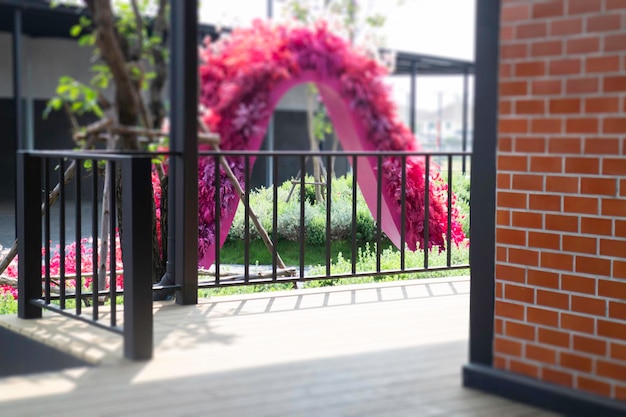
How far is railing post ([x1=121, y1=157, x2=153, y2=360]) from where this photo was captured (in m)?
3.13

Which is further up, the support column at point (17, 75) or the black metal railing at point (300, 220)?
the support column at point (17, 75)

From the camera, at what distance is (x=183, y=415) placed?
254 cm

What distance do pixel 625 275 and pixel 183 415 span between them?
1.34m

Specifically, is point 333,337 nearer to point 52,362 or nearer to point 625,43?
point 52,362

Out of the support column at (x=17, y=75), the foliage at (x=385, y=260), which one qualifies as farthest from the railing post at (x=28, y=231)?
the support column at (x=17, y=75)

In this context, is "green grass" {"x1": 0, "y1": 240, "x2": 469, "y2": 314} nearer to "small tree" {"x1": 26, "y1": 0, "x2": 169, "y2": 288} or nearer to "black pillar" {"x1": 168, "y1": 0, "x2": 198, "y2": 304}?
"small tree" {"x1": 26, "y1": 0, "x2": 169, "y2": 288}

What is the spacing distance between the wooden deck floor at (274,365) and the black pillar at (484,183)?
0.22 m

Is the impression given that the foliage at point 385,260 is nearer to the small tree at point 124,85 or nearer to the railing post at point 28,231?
the small tree at point 124,85

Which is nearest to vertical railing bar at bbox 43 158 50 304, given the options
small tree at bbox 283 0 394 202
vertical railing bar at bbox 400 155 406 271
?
vertical railing bar at bbox 400 155 406 271

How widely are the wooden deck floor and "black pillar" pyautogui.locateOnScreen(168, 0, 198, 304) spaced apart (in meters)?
0.28

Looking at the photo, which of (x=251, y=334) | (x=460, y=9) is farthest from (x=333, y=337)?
(x=460, y=9)

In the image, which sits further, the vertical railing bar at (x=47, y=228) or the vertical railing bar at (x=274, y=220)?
the vertical railing bar at (x=274, y=220)

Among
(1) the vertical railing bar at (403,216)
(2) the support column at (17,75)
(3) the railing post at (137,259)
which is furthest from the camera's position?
(2) the support column at (17,75)

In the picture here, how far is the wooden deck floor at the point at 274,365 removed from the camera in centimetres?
262
